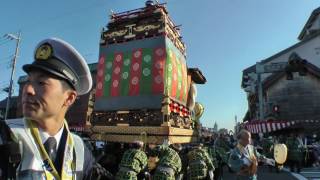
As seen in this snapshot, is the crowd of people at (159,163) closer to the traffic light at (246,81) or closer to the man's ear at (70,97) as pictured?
the man's ear at (70,97)

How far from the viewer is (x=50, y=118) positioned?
1664 millimetres

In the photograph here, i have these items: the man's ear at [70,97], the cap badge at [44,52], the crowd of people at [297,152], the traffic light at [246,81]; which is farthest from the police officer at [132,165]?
the traffic light at [246,81]

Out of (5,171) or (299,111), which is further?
(299,111)

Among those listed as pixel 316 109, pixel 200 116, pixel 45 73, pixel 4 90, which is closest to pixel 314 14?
pixel 316 109

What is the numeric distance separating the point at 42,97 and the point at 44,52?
0.33 metres

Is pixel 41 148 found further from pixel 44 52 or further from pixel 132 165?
pixel 132 165

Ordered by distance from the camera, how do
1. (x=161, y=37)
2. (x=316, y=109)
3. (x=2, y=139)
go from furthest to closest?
(x=316, y=109) < (x=161, y=37) < (x=2, y=139)

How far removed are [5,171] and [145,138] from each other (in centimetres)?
547

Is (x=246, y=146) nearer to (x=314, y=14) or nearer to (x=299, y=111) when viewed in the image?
(x=299, y=111)

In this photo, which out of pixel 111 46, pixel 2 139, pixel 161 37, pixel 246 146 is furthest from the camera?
pixel 111 46

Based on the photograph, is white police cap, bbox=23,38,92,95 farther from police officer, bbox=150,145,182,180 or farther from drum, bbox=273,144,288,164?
drum, bbox=273,144,288,164

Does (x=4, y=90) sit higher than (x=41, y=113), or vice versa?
(x=4, y=90)

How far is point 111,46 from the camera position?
26.3 feet

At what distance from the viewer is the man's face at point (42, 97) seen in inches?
62.1
